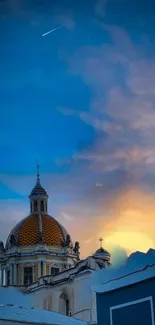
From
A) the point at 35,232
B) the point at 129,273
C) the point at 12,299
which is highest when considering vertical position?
the point at 35,232

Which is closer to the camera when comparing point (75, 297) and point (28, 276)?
point (75, 297)

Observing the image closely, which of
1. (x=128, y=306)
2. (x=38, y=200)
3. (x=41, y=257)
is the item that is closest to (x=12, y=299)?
(x=128, y=306)

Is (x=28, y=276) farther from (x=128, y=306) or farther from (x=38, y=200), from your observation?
(x=128, y=306)

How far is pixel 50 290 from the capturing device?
37.7 m

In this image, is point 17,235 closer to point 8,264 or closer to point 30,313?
point 8,264

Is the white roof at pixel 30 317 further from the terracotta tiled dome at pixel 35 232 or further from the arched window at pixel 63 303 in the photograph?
the terracotta tiled dome at pixel 35 232

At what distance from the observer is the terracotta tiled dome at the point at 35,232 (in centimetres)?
4581

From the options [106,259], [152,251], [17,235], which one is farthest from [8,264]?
[152,251]

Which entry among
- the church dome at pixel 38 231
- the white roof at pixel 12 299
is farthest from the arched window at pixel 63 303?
the church dome at pixel 38 231

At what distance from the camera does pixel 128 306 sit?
13156 mm

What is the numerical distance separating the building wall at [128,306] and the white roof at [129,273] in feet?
0.45

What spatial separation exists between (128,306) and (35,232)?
110ft

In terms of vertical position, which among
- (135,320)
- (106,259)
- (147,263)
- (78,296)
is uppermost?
(106,259)

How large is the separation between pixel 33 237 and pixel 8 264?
3.06m
